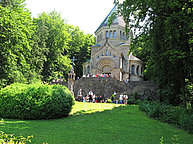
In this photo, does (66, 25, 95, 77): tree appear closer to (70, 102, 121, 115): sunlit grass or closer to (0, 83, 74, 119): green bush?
(70, 102, 121, 115): sunlit grass

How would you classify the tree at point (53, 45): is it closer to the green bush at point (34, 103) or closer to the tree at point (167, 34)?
the green bush at point (34, 103)

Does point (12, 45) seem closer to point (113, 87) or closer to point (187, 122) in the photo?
point (113, 87)

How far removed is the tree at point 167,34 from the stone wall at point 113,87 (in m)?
9.24

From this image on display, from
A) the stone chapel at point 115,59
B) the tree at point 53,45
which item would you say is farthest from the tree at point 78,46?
the tree at point 53,45

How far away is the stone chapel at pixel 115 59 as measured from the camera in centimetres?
3247

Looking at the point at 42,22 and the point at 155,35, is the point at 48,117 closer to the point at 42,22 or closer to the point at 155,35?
the point at 155,35

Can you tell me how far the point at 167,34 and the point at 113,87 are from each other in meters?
15.6

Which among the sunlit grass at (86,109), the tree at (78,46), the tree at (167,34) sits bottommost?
the sunlit grass at (86,109)

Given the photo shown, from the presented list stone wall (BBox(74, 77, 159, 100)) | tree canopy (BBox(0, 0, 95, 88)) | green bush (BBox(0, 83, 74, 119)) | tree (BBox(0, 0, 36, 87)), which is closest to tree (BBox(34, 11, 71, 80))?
tree canopy (BBox(0, 0, 95, 88))

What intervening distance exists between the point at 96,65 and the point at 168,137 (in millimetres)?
27125

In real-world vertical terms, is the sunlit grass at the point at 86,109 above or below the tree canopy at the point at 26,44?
below

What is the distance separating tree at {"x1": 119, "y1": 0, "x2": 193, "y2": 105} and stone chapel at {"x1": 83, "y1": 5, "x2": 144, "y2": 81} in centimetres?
1815

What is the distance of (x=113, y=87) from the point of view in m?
25.3

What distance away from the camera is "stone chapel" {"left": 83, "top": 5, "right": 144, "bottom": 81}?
32.5 m
